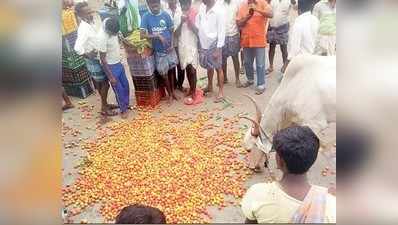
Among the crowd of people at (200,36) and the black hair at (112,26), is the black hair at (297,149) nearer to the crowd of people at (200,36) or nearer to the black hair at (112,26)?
the crowd of people at (200,36)

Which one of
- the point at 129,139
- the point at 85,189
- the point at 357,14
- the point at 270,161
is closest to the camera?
the point at 357,14

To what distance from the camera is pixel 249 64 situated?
5.95 meters

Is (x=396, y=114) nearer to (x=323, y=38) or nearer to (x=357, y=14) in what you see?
(x=357, y=14)

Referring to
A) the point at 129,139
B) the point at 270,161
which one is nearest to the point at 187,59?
the point at 129,139

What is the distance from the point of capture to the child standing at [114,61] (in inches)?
203

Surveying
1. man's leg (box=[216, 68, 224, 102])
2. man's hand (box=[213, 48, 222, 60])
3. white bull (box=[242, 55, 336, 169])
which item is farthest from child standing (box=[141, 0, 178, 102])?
white bull (box=[242, 55, 336, 169])

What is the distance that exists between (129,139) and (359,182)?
3.61 metres

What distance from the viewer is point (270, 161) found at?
4.26 metres

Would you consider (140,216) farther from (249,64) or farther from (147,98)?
(249,64)

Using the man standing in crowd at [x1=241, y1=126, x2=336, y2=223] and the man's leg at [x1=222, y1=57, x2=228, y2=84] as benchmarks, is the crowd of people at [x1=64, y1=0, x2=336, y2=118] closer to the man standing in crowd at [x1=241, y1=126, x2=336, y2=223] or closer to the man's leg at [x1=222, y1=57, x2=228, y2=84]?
the man's leg at [x1=222, y1=57, x2=228, y2=84]

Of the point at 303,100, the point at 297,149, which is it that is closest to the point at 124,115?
the point at 303,100

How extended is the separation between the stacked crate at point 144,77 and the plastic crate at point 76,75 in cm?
72

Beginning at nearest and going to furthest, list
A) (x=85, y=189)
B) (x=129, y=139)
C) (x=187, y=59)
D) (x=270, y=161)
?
(x=85, y=189) → (x=270, y=161) → (x=129, y=139) → (x=187, y=59)

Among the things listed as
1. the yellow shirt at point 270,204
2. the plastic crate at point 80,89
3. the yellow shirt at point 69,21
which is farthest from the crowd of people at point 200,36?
the yellow shirt at point 270,204
